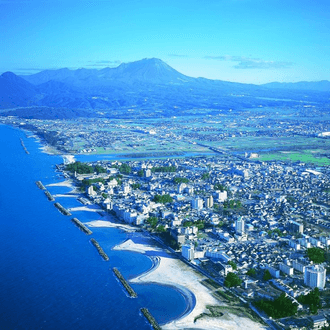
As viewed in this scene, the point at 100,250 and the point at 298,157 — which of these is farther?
the point at 298,157

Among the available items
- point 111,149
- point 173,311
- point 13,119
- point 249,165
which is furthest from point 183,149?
point 13,119

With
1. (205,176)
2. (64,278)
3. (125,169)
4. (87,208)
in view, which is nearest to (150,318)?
(64,278)

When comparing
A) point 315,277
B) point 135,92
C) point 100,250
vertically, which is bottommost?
point 100,250

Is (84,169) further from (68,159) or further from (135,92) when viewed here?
(135,92)

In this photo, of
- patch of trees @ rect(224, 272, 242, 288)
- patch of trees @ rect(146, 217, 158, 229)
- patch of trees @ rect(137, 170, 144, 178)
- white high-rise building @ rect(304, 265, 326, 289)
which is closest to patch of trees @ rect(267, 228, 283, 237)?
white high-rise building @ rect(304, 265, 326, 289)

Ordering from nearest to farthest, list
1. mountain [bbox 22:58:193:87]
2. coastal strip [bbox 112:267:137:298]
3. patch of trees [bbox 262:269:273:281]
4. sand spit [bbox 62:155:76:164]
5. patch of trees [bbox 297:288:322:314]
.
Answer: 1. patch of trees [bbox 297:288:322:314]
2. coastal strip [bbox 112:267:137:298]
3. patch of trees [bbox 262:269:273:281]
4. sand spit [bbox 62:155:76:164]
5. mountain [bbox 22:58:193:87]

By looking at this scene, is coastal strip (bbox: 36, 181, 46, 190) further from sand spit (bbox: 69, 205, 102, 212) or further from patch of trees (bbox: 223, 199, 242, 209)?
patch of trees (bbox: 223, 199, 242, 209)

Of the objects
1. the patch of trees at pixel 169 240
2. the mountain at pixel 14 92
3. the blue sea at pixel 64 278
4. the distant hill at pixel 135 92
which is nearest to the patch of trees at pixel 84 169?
the blue sea at pixel 64 278
